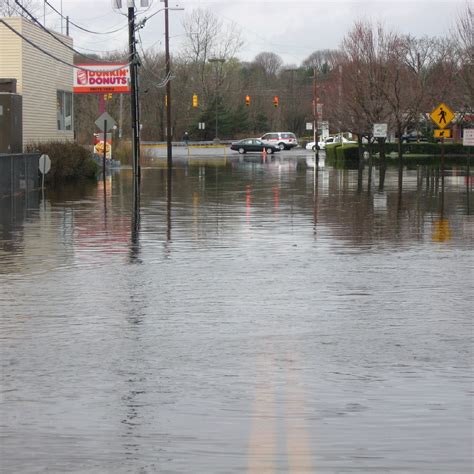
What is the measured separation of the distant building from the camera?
41.2m

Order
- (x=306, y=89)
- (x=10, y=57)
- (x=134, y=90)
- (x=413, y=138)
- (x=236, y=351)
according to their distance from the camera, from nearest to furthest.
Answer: (x=236, y=351) < (x=10, y=57) < (x=134, y=90) < (x=413, y=138) < (x=306, y=89)

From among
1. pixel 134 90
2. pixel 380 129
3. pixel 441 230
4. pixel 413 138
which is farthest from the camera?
pixel 413 138

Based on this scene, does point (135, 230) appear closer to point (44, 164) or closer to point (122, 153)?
point (44, 164)

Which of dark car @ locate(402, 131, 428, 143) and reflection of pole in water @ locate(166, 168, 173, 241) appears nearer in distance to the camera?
reflection of pole in water @ locate(166, 168, 173, 241)

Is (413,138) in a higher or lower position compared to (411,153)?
higher

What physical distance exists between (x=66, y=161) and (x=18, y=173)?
25.3ft

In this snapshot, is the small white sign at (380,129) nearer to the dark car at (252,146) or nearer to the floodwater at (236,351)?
the dark car at (252,146)

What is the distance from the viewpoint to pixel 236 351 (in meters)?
9.60

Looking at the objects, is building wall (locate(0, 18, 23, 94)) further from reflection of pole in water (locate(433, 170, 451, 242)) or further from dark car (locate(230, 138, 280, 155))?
dark car (locate(230, 138, 280, 155))

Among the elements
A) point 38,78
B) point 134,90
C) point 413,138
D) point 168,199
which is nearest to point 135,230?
point 168,199

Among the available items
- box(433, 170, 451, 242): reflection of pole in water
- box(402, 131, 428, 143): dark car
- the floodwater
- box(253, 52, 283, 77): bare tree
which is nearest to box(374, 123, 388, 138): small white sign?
box(402, 131, 428, 143): dark car

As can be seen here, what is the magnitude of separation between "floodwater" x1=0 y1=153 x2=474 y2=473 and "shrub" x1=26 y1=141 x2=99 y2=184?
68.6 ft

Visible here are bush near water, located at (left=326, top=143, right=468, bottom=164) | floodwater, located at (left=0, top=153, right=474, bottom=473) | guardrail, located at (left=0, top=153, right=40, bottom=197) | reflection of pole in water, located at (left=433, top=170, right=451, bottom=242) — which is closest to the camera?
floodwater, located at (left=0, top=153, right=474, bottom=473)

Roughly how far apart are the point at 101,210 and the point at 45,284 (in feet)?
45.6
